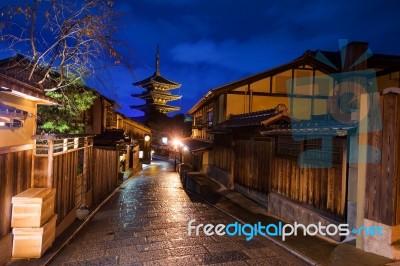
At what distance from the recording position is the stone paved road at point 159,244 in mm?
6789

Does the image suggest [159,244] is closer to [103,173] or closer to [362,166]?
[362,166]

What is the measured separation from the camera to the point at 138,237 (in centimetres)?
846

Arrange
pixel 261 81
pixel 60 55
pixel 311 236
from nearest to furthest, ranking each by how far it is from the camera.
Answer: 1. pixel 311 236
2. pixel 60 55
3. pixel 261 81

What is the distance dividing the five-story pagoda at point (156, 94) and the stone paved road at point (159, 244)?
43.6 m

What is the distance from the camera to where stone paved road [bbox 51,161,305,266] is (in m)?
6.79

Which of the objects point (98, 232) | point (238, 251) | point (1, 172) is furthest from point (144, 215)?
point (1, 172)

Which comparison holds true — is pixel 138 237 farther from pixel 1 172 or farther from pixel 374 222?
pixel 374 222

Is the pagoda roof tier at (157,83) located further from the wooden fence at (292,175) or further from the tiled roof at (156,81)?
the wooden fence at (292,175)

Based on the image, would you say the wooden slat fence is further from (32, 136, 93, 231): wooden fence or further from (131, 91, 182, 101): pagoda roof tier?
(131, 91, 182, 101): pagoda roof tier

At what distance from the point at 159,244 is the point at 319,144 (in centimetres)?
584

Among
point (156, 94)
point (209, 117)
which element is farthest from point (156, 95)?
point (209, 117)

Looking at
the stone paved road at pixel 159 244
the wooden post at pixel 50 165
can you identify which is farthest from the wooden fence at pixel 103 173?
the wooden post at pixel 50 165

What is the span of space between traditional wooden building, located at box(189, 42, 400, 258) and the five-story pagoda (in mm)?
36154

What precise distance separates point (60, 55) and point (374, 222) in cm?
1105
